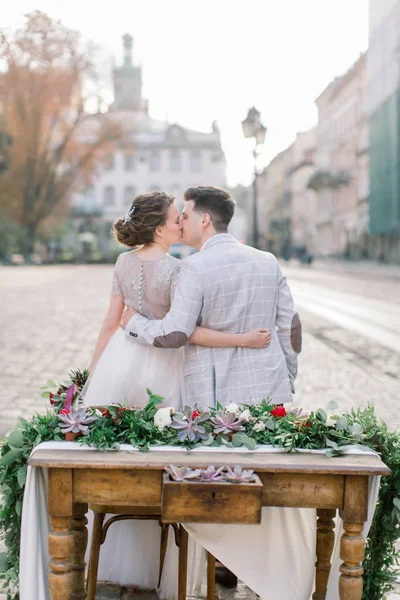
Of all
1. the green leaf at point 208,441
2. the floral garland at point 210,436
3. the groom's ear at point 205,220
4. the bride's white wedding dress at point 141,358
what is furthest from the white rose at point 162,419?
the groom's ear at point 205,220

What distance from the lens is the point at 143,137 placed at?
316 ft

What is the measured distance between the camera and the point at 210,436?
3.05 m

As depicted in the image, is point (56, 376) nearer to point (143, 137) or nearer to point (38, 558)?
point (38, 558)

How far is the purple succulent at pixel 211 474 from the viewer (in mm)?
2727

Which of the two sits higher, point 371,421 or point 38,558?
point 371,421

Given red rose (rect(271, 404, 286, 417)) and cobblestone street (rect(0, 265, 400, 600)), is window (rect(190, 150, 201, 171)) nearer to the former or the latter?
cobblestone street (rect(0, 265, 400, 600))

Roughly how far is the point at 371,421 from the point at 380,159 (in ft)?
166

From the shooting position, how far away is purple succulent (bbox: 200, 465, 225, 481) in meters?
2.73

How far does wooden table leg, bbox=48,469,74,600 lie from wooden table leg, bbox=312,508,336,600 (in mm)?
1061

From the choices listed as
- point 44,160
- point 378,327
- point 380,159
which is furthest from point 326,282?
point 44,160

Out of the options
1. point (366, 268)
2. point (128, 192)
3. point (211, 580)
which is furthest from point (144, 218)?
point (128, 192)

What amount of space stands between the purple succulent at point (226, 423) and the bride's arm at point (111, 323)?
0.98 metres

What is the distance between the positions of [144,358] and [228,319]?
0.40m

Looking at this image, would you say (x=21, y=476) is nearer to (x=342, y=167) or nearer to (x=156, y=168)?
(x=342, y=167)
